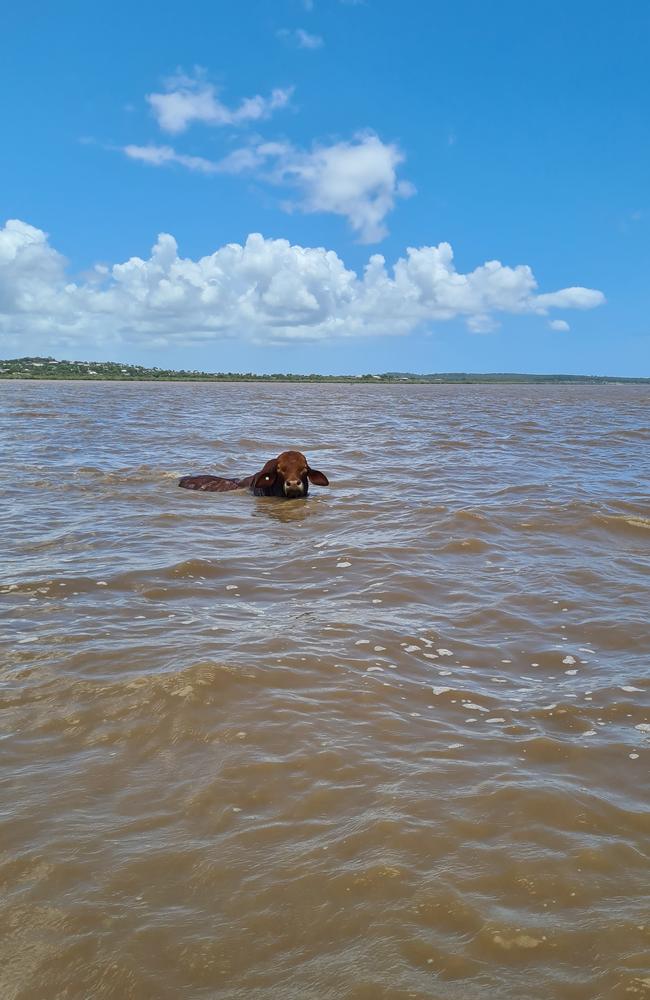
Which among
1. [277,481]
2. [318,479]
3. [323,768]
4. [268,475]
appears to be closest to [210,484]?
[268,475]

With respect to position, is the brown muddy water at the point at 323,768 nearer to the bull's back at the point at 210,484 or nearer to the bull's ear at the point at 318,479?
the bull's back at the point at 210,484

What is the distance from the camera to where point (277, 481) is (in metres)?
12.0

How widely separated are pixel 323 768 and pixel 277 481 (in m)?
8.81

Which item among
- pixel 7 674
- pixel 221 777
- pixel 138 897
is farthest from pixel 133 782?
pixel 7 674

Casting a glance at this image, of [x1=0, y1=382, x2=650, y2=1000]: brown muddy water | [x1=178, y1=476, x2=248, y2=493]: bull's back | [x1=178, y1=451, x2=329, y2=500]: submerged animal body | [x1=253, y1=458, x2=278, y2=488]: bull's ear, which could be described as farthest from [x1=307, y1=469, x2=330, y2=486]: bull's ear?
[x1=0, y1=382, x2=650, y2=1000]: brown muddy water

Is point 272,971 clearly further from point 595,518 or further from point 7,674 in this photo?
point 595,518

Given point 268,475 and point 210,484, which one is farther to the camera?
point 210,484

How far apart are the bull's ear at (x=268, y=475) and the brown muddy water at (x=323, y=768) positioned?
3.77 metres

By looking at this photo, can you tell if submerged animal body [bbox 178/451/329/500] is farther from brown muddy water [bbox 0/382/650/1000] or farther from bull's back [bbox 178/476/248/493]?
brown muddy water [bbox 0/382/650/1000]

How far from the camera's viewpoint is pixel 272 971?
2.18 metres

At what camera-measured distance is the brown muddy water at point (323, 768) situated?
7.41 ft

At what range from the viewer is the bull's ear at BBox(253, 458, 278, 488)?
11961 mm

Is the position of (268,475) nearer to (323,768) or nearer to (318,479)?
(318,479)

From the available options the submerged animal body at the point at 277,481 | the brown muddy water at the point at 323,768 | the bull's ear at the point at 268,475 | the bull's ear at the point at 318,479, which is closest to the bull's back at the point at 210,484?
the submerged animal body at the point at 277,481
